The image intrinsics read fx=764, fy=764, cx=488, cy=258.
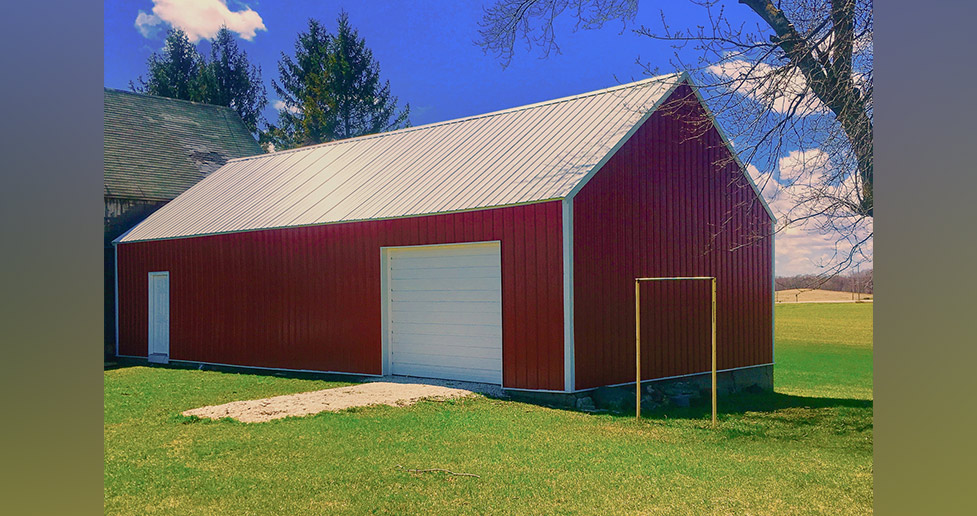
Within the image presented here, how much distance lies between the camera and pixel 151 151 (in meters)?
24.7

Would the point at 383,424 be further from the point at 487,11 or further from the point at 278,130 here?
the point at 278,130

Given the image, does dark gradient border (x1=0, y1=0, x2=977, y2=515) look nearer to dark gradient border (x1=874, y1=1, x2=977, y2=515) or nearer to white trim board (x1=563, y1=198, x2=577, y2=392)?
dark gradient border (x1=874, y1=1, x2=977, y2=515)

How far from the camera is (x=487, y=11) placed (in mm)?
13266

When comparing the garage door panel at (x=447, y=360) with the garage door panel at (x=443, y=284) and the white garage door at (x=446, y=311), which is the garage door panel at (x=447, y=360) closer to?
the white garage door at (x=446, y=311)

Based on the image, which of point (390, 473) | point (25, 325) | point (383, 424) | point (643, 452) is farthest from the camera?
point (383, 424)

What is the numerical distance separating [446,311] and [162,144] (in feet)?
55.4

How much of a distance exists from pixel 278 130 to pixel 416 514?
38.6 meters

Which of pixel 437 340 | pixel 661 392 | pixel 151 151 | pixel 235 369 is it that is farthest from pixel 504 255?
pixel 151 151

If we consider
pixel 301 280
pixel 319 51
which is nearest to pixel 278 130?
pixel 319 51

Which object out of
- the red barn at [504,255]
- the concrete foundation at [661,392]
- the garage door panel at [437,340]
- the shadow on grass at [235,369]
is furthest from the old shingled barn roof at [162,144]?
the concrete foundation at [661,392]

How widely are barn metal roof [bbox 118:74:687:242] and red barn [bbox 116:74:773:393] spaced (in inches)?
2.1

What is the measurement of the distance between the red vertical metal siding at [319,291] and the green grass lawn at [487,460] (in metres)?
1.50

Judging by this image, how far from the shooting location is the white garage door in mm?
12133

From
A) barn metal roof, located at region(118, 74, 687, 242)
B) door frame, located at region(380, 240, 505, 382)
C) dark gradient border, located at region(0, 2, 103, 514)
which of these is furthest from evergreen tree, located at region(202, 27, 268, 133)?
dark gradient border, located at region(0, 2, 103, 514)
